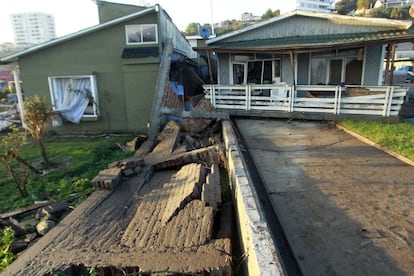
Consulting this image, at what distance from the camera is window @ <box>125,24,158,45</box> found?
38.4 feet

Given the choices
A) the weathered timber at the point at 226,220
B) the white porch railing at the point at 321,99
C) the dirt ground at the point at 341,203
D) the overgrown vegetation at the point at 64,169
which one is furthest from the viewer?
the white porch railing at the point at 321,99

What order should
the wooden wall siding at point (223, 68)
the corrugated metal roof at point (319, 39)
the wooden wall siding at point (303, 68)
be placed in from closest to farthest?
the corrugated metal roof at point (319, 39) → the wooden wall siding at point (303, 68) → the wooden wall siding at point (223, 68)

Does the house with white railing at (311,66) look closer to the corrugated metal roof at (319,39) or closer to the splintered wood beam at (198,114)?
the corrugated metal roof at (319,39)

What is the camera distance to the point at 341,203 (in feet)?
14.2

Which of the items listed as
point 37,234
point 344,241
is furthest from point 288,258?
point 37,234

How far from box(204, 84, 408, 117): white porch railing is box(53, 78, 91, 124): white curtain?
5.20 metres

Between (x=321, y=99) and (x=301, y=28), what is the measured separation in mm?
4841

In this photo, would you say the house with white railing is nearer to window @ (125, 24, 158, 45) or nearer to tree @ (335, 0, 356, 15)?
window @ (125, 24, 158, 45)

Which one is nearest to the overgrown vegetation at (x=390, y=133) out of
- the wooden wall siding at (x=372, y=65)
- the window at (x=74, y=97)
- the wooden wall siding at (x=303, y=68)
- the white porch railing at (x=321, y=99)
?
the white porch railing at (x=321, y=99)

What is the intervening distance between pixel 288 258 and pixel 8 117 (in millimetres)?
16805

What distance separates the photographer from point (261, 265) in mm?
2537

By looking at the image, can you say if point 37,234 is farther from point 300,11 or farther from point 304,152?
point 300,11

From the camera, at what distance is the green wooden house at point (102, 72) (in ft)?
38.1

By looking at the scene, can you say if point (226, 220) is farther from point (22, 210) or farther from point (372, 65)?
point (372, 65)
